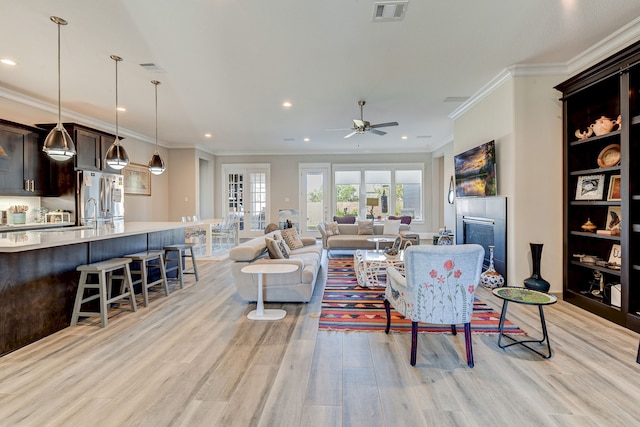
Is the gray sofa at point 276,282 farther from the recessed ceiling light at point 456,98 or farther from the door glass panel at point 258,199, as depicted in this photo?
the door glass panel at point 258,199

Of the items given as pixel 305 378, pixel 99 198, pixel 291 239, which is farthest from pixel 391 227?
pixel 99 198

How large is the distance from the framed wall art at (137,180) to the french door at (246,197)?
249 centimetres

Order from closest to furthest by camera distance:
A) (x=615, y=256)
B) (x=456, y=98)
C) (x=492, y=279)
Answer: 1. (x=615, y=256)
2. (x=492, y=279)
3. (x=456, y=98)

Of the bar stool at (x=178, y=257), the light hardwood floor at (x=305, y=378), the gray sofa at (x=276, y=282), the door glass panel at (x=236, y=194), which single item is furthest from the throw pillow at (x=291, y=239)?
the door glass panel at (x=236, y=194)

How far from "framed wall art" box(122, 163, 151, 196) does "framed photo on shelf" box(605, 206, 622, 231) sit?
8.51 m

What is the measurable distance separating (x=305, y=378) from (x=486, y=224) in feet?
12.6

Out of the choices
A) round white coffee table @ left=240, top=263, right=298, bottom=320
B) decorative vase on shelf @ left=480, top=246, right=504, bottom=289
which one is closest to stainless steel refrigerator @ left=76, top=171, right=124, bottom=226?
round white coffee table @ left=240, top=263, right=298, bottom=320

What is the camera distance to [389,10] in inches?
109

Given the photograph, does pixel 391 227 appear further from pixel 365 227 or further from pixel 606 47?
pixel 606 47

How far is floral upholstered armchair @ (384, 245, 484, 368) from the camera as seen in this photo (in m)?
2.24

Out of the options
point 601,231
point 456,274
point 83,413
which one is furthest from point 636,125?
point 83,413

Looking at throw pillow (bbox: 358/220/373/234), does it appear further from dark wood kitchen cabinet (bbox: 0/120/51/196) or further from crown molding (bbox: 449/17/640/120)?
dark wood kitchen cabinet (bbox: 0/120/51/196)

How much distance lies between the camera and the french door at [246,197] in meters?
10.0

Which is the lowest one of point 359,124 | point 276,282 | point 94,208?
point 276,282
